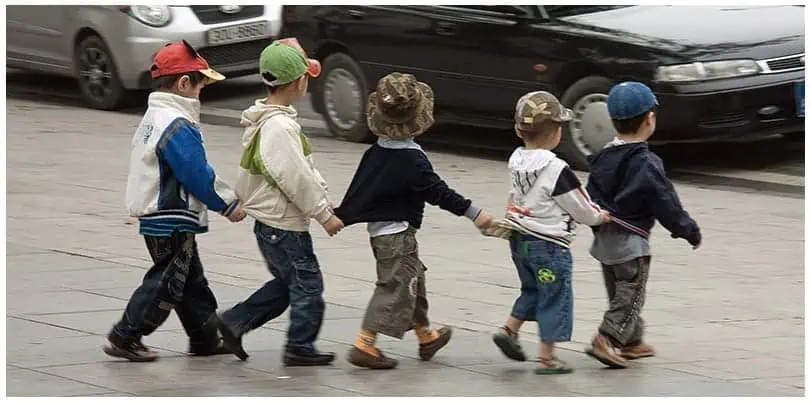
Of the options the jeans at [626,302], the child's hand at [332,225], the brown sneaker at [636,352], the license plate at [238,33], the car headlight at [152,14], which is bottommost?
the brown sneaker at [636,352]

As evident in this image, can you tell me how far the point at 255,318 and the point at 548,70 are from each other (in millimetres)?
6192

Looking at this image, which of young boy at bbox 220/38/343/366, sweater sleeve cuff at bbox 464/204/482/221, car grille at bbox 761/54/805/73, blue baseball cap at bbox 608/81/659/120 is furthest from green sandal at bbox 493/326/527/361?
car grille at bbox 761/54/805/73

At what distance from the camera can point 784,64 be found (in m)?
13.3

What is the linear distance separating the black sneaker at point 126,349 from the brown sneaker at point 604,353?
1826 mm

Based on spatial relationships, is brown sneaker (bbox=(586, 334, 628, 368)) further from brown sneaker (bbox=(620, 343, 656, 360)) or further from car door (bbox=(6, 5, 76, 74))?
car door (bbox=(6, 5, 76, 74))

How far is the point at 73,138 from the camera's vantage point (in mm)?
15297

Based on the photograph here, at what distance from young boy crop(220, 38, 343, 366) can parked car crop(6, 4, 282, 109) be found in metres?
8.71

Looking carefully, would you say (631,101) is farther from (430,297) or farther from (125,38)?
(125,38)

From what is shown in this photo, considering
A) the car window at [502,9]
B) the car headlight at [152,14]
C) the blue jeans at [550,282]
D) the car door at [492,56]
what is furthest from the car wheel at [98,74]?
the blue jeans at [550,282]

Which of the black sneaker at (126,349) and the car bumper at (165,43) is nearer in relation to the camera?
the black sneaker at (126,349)

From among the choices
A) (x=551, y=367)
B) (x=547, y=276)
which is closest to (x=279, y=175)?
(x=547, y=276)

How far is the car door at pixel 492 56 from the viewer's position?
13656 millimetres

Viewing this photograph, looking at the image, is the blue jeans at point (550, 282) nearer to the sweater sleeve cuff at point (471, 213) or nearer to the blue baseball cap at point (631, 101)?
the sweater sleeve cuff at point (471, 213)

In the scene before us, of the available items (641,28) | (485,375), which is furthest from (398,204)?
(641,28)
